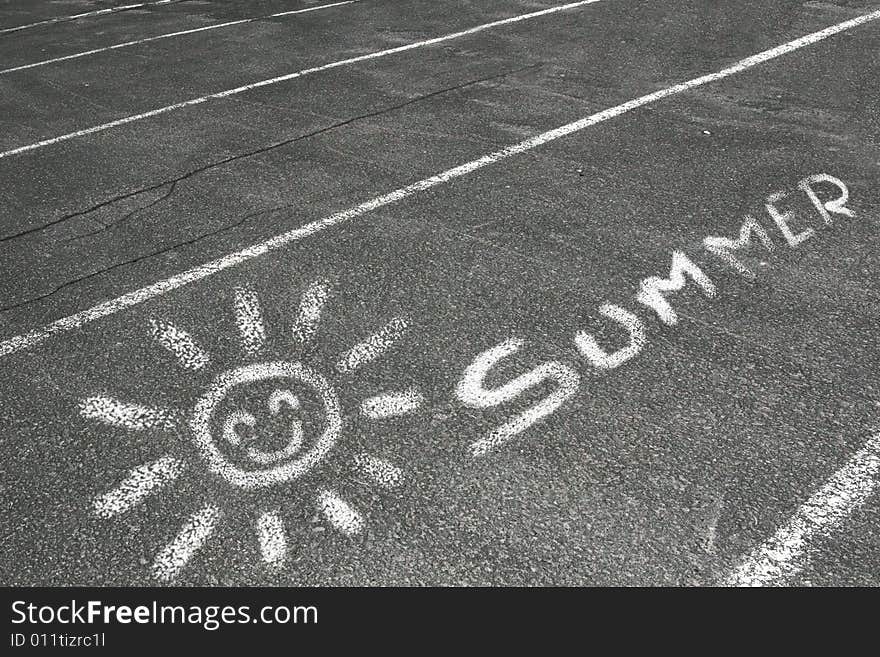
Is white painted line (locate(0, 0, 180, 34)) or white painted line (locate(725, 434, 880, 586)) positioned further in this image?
white painted line (locate(0, 0, 180, 34))

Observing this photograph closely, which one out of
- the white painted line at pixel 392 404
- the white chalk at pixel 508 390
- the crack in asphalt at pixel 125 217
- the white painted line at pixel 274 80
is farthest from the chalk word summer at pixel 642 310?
the white painted line at pixel 274 80

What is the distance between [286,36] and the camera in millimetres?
10172

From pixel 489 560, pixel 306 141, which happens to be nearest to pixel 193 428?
pixel 489 560

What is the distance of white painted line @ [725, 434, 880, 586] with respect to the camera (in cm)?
279

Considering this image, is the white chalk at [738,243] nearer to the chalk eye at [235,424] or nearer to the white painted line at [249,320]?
the white painted line at [249,320]

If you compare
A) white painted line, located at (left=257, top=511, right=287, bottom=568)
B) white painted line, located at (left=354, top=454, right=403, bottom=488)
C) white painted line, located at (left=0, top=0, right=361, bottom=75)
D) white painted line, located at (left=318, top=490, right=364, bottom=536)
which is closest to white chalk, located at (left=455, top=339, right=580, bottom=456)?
white painted line, located at (left=354, top=454, right=403, bottom=488)

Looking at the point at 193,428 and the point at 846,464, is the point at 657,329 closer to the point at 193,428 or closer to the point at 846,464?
the point at 846,464

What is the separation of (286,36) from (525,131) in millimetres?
4903

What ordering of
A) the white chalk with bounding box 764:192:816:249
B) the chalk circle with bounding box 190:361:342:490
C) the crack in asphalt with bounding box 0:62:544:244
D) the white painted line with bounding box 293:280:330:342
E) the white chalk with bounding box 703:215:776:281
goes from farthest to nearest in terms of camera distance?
the crack in asphalt with bounding box 0:62:544:244 → the white chalk with bounding box 764:192:816:249 → the white chalk with bounding box 703:215:776:281 → the white painted line with bounding box 293:280:330:342 → the chalk circle with bounding box 190:361:342:490

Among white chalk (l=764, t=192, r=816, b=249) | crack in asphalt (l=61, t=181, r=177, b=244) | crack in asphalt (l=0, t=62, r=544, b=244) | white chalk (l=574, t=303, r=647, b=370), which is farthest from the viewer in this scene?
crack in asphalt (l=0, t=62, r=544, b=244)

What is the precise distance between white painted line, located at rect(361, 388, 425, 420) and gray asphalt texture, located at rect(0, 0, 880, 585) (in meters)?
0.06

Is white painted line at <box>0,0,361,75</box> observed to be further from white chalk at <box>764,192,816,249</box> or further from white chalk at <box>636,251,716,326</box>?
white chalk at <box>636,251,716,326</box>

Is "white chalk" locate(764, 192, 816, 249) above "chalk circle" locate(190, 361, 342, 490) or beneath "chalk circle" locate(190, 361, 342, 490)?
above

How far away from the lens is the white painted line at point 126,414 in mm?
3596
